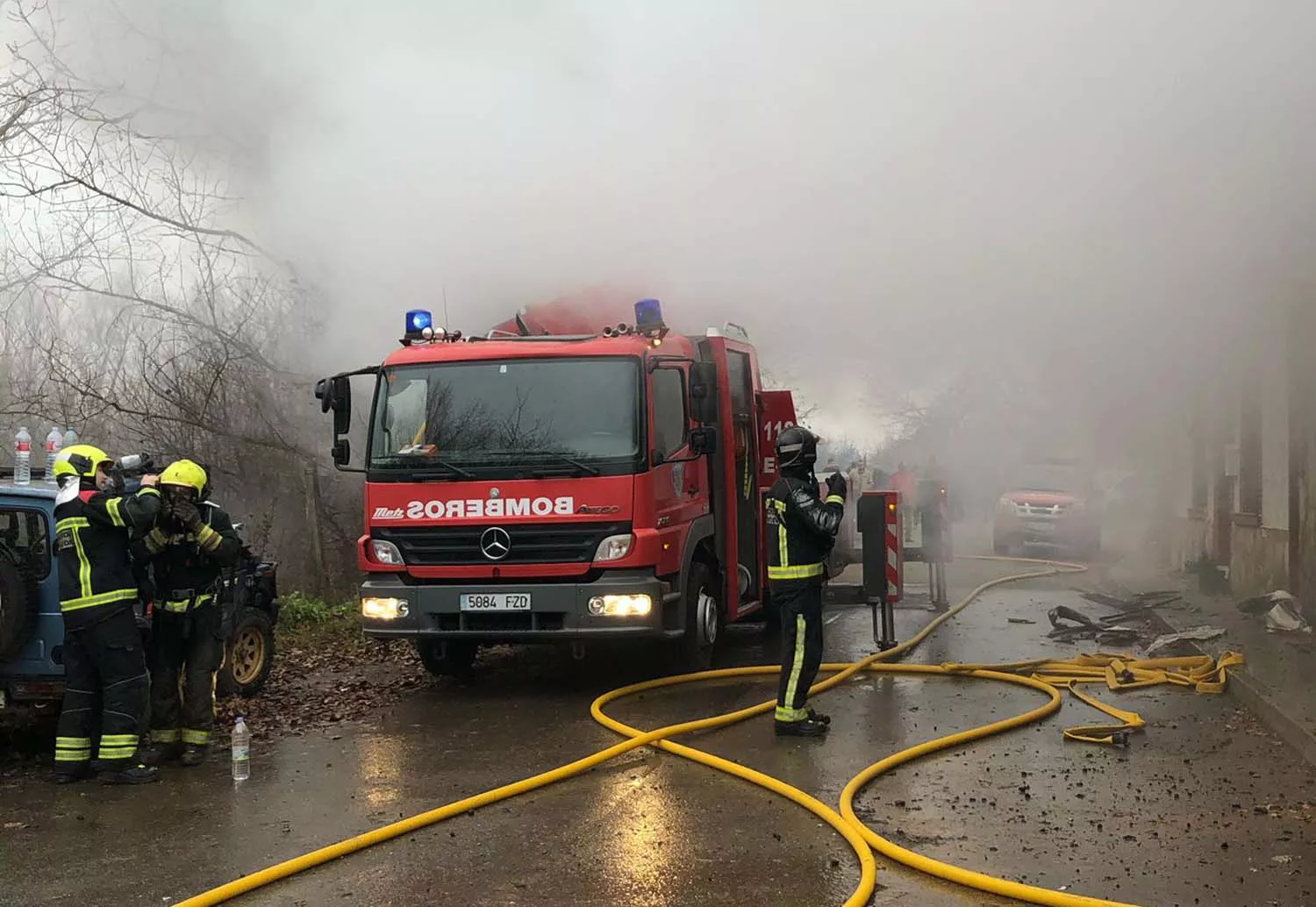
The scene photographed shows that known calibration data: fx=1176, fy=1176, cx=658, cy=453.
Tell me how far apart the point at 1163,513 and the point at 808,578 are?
1553 centimetres

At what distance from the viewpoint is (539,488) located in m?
7.51

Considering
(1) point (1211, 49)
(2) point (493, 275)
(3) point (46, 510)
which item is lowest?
(3) point (46, 510)

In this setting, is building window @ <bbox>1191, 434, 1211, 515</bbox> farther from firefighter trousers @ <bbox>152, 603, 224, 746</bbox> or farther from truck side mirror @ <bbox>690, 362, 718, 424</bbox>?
firefighter trousers @ <bbox>152, 603, 224, 746</bbox>

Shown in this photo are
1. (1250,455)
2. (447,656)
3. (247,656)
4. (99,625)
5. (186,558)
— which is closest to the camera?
(99,625)

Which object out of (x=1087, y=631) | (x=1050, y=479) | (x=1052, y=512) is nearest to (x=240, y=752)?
(x=1087, y=631)

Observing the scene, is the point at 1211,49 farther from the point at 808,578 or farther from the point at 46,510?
the point at 46,510

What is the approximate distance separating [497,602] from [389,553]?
2.73 feet

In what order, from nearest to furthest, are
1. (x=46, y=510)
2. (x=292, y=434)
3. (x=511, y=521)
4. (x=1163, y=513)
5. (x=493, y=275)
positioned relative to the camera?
1. (x=46, y=510)
2. (x=511, y=521)
3. (x=493, y=275)
4. (x=292, y=434)
5. (x=1163, y=513)

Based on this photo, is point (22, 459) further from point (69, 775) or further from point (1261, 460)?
point (1261, 460)

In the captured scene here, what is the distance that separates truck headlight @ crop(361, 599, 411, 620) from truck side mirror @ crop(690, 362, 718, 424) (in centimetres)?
234

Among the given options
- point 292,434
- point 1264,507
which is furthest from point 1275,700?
point 292,434

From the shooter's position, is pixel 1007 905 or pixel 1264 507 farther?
pixel 1264 507

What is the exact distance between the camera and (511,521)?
7520 millimetres

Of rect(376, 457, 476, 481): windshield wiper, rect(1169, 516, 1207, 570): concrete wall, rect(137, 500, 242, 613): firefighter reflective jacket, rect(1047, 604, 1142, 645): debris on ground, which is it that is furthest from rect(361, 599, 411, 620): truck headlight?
rect(1169, 516, 1207, 570): concrete wall
